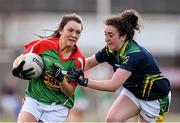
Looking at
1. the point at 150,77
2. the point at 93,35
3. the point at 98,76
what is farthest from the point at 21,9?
the point at 150,77

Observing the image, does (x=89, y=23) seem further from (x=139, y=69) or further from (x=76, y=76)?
(x=76, y=76)

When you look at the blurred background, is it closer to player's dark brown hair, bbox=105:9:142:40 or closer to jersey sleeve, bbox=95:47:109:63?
jersey sleeve, bbox=95:47:109:63

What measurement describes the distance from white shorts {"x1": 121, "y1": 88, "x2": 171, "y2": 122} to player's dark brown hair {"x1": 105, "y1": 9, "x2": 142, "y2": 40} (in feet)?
2.46

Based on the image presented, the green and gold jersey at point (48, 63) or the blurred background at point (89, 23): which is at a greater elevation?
the green and gold jersey at point (48, 63)

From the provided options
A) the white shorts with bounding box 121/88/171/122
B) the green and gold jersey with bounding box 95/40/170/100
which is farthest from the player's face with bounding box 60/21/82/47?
the white shorts with bounding box 121/88/171/122

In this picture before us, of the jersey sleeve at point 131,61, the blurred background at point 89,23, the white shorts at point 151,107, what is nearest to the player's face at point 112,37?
the jersey sleeve at point 131,61

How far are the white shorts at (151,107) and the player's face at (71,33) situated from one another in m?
1.03

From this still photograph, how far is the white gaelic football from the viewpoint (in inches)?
369

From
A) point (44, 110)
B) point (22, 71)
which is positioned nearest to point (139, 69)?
point (44, 110)

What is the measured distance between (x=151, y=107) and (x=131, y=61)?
2.45ft

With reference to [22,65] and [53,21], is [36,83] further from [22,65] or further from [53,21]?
[53,21]

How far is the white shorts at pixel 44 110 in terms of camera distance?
9531 mm

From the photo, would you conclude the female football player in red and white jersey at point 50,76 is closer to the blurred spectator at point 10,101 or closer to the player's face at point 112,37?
the player's face at point 112,37

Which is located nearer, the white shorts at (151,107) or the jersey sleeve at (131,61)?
the jersey sleeve at (131,61)
